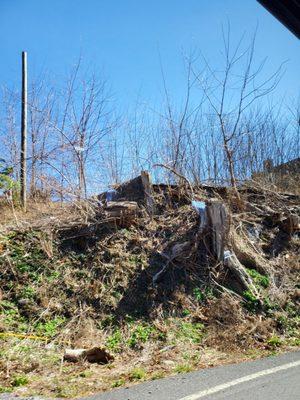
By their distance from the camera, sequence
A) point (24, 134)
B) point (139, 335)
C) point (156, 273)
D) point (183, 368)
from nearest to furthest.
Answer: point (183, 368) → point (139, 335) → point (156, 273) → point (24, 134)

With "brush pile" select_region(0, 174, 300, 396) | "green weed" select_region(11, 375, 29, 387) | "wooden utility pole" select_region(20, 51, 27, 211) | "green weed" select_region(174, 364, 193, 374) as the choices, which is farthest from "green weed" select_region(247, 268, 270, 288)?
"wooden utility pole" select_region(20, 51, 27, 211)

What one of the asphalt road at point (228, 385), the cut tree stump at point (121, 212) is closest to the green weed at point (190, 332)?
the asphalt road at point (228, 385)

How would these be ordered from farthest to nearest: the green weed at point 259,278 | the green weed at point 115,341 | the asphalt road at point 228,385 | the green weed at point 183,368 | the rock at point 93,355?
the green weed at point 259,278 < the green weed at point 115,341 < the rock at point 93,355 < the green weed at point 183,368 < the asphalt road at point 228,385

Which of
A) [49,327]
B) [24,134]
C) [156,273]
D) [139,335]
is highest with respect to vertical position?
[24,134]

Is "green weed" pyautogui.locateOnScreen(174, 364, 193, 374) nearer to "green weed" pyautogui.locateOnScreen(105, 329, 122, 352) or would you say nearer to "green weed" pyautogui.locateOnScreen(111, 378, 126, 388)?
"green weed" pyautogui.locateOnScreen(111, 378, 126, 388)

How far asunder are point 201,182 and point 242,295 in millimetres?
4036

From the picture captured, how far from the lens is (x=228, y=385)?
4691mm

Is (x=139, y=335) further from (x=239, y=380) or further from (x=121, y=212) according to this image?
(x=121, y=212)

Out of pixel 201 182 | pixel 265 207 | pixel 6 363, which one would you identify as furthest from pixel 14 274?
pixel 265 207

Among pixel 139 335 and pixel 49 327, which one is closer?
pixel 139 335

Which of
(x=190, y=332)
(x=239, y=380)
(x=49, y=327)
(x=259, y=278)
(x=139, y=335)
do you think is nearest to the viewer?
(x=239, y=380)

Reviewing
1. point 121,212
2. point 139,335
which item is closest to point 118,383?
point 139,335

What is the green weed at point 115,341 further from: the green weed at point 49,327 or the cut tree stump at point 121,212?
the cut tree stump at point 121,212

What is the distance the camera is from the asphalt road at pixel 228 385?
14.3ft
